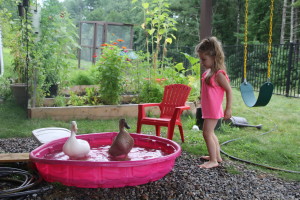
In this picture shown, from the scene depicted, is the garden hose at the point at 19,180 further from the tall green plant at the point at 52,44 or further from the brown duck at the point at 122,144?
the tall green plant at the point at 52,44

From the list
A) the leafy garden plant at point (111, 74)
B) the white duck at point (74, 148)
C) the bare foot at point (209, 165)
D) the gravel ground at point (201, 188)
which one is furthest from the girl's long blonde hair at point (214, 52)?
the leafy garden plant at point (111, 74)

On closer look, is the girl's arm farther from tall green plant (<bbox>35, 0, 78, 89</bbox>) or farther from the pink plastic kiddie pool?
tall green plant (<bbox>35, 0, 78, 89</bbox>)

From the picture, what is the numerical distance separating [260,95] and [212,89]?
0.98 meters

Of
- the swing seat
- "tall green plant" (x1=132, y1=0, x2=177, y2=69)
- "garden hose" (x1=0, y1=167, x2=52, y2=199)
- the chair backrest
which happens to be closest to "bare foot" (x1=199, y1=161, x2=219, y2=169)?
the swing seat

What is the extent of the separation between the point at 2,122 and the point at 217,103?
12.1 feet

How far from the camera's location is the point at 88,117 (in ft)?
19.6

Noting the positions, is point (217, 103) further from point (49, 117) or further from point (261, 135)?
point (49, 117)

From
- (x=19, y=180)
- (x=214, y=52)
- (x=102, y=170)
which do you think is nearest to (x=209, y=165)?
(x=214, y=52)

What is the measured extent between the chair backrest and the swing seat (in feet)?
2.74

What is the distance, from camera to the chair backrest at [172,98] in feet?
16.0

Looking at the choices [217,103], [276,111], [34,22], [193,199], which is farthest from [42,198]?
[276,111]

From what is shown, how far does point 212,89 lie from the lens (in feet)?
11.6

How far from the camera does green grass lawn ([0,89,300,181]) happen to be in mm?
4051

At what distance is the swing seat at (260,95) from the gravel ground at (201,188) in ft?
3.24
